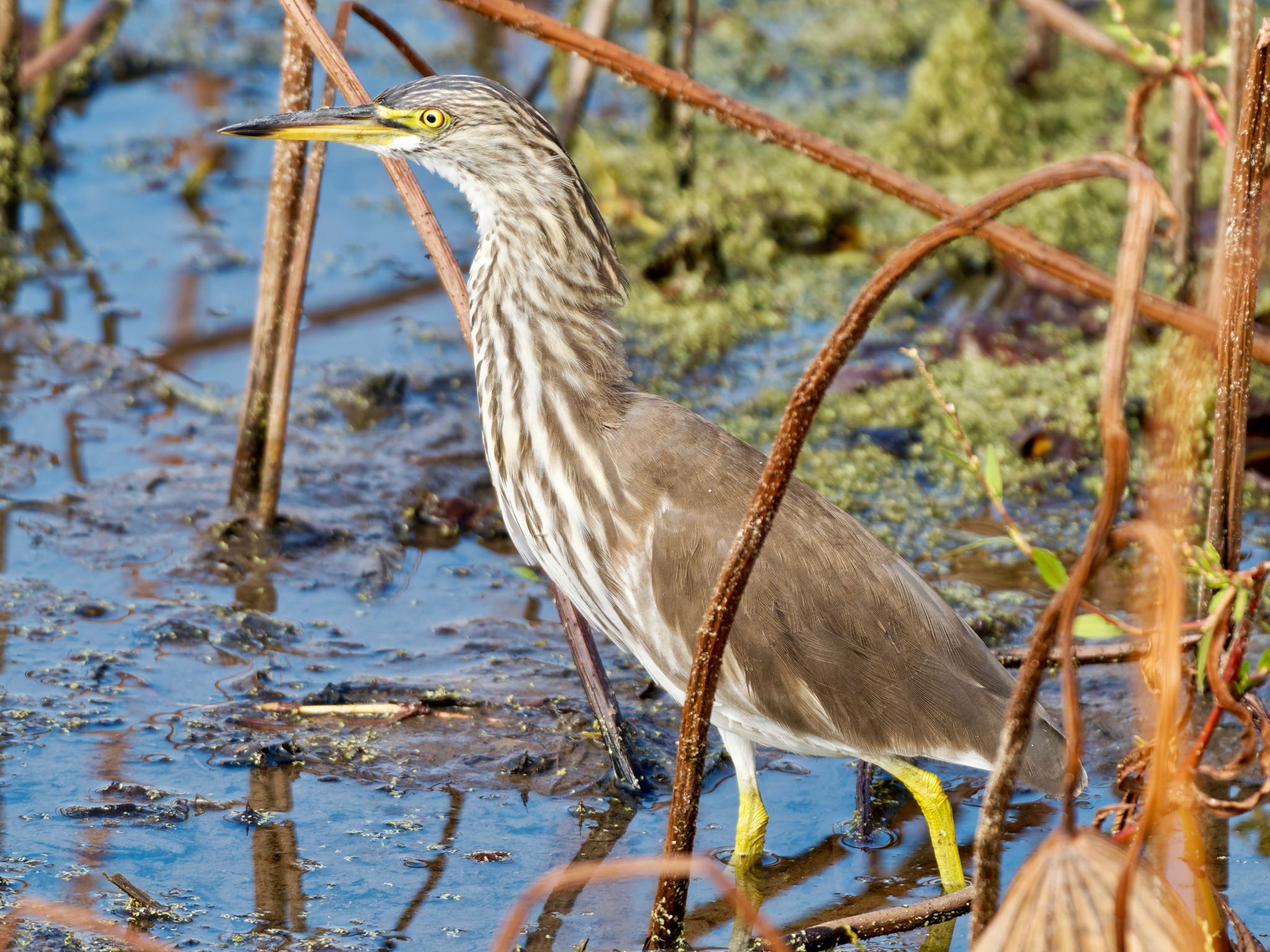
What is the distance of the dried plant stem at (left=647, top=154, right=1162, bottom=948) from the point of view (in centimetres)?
154

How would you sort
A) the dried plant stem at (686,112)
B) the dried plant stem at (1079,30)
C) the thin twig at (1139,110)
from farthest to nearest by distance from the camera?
the dried plant stem at (686,112)
the thin twig at (1139,110)
the dried plant stem at (1079,30)

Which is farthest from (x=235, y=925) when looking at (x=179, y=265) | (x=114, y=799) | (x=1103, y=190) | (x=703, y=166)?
(x=1103, y=190)

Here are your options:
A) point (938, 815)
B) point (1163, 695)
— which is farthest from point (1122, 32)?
point (1163, 695)

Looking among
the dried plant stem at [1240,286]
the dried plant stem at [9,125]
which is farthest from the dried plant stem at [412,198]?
the dried plant stem at [9,125]

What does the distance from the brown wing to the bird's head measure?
0.51 m

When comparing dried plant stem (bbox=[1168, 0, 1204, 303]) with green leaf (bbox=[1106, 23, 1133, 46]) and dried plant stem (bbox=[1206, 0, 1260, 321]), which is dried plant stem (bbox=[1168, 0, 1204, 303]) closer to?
dried plant stem (bbox=[1206, 0, 1260, 321])

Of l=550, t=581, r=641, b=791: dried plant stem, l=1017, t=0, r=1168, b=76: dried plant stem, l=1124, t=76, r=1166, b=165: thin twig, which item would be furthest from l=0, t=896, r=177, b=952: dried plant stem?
l=1124, t=76, r=1166, b=165: thin twig

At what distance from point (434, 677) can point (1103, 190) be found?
12.5 feet

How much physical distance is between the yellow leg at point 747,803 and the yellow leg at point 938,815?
243mm

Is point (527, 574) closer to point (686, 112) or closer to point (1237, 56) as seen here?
point (1237, 56)

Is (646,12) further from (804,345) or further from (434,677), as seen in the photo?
(434,677)

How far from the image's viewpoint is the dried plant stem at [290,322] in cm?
343

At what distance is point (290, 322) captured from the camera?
363 centimetres

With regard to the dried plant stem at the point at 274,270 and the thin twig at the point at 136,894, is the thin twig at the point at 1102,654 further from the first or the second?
the dried plant stem at the point at 274,270
